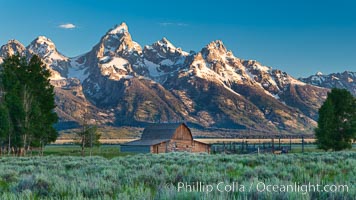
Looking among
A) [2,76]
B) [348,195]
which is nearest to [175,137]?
[2,76]

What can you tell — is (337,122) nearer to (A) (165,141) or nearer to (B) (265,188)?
(A) (165,141)

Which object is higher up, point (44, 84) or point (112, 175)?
point (44, 84)

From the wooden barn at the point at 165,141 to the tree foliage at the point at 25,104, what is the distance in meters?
23.3

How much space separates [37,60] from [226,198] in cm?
5247

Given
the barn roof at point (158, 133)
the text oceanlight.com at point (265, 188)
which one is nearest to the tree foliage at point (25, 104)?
the barn roof at point (158, 133)

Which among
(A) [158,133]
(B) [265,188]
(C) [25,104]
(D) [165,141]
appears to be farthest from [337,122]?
(B) [265,188]

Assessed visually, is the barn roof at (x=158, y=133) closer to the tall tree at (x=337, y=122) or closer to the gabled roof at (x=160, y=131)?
the gabled roof at (x=160, y=131)

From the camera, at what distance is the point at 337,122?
52125 mm

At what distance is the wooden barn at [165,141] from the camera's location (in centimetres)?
7619

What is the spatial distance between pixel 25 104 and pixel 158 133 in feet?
119

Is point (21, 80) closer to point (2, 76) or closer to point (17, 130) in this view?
point (2, 76)

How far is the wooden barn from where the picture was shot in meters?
76.2

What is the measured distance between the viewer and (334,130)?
170 feet

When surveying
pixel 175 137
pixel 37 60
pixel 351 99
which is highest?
pixel 37 60
